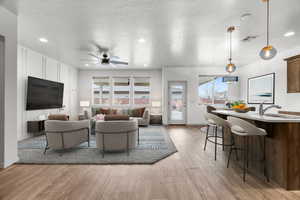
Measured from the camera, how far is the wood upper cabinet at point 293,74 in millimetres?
4078

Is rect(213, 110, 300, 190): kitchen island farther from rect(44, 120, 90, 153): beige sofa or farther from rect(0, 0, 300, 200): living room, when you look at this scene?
rect(44, 120, 90, 153): beige sofa

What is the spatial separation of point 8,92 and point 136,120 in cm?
248

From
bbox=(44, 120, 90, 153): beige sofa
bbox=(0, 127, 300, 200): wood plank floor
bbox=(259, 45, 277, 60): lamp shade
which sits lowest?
bbox=(0, 127, 300, 200): wood plank floor

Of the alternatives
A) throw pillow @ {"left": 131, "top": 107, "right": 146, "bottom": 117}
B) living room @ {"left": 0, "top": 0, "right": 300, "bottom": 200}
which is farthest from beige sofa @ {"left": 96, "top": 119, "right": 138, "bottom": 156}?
throw pillow @ {"left": 131, "top": 107, "right": 146, "bottom": 117}

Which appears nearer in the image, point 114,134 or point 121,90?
point 114,134

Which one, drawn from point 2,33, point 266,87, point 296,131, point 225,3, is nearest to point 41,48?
point 2,33

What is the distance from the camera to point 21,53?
433 cm

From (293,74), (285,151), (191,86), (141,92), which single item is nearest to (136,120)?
(285,151)

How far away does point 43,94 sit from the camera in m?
5.02

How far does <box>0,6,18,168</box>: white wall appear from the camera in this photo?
8.36 ft

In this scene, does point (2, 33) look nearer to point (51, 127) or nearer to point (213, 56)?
point (51, 127)

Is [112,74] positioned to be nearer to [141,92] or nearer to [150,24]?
[141,92]

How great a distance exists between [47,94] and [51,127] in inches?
107

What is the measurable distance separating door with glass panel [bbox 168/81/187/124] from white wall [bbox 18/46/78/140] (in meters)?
4.79
